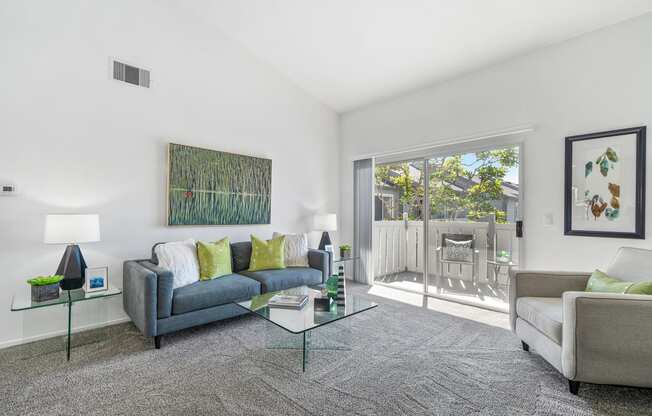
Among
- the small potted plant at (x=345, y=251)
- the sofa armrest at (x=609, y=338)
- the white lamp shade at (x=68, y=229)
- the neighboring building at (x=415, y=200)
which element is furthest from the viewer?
the small potted plant at (x=345, y=251)

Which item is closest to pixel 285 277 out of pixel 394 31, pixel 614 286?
pixel 614 286

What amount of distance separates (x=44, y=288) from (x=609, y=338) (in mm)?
3819

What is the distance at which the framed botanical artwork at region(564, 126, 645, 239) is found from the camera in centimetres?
276

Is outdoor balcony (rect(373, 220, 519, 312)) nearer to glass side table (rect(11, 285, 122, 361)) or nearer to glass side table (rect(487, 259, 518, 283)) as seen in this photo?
glass side table (rect(487, 259, 518, 283))

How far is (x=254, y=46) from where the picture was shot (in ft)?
13.4

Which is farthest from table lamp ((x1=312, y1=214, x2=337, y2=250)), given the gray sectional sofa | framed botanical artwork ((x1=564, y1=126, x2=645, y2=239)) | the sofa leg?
the sofa leg

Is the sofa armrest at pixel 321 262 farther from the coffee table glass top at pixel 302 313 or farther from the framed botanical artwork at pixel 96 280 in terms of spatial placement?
the framed botanical artwork at pixel 96 280

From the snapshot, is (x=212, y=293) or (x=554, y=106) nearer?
(x=212, y=293)

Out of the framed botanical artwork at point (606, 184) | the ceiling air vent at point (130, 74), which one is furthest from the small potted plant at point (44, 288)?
the framed botanical artwork at point (606, 184)

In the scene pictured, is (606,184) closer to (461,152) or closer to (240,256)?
(461,152)

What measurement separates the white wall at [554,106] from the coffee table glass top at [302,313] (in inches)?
84.2

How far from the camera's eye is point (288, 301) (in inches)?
101

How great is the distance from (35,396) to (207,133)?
9.13 ft

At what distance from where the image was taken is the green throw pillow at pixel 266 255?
12.1 feet
